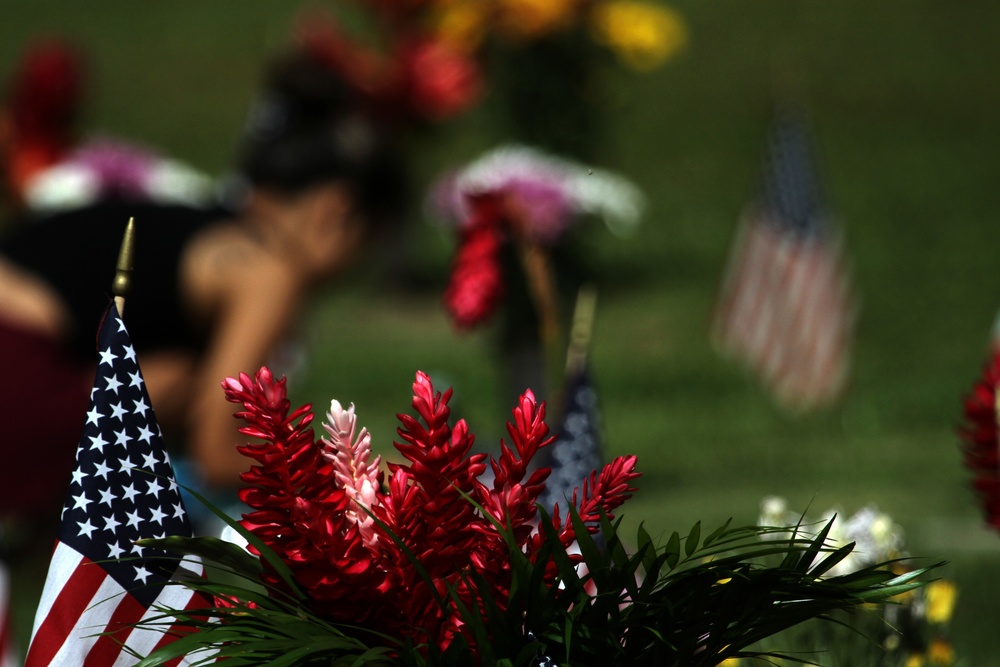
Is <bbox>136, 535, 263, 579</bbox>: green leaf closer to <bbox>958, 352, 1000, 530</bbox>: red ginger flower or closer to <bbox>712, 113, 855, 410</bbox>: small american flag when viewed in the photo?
<bbox>958, 352, 1000, 530</bbox>: red ginger flower

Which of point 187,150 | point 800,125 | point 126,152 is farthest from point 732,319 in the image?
point 187,150

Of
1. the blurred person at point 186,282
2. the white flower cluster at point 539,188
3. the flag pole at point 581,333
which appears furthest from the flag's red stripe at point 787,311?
the flag pole at point 581,333

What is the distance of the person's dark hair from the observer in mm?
4297

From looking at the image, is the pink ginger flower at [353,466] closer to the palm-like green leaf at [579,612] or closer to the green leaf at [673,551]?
the palm-like green leaf at [579,612]

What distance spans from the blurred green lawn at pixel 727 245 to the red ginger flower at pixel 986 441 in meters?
0.34

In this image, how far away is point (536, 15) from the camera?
1027 centimetres

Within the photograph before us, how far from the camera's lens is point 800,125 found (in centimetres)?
696

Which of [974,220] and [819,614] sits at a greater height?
[974,220]

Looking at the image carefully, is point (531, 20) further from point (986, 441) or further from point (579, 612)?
point (579, 612)

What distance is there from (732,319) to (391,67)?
3.38 meters

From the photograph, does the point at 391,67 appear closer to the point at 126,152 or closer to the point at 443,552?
the point at 126,152

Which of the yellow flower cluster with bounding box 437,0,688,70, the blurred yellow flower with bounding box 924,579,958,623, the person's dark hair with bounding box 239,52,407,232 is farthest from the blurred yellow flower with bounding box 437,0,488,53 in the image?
the blurred yellow flower with bounding box 924,579,958,623

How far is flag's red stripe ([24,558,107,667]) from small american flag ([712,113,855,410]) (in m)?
4.60

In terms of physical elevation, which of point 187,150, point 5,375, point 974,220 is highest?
point 187,150
